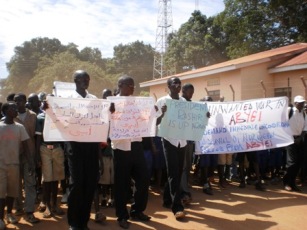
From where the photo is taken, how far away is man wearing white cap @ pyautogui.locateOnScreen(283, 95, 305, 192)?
7.30m

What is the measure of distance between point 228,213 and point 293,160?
100 inches

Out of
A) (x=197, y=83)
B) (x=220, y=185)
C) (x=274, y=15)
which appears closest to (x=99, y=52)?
(x=274, y=15)

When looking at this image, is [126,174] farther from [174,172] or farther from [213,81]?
[213,81]

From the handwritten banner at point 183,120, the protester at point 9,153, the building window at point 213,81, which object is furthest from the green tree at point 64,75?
the protester at point 9,153

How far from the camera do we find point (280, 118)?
22.6 feet

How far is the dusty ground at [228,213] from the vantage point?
5004 mm

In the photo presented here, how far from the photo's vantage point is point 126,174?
4887 millimetres

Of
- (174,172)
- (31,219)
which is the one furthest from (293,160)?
(31,219)

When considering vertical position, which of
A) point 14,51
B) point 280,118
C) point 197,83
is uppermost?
point 14,51

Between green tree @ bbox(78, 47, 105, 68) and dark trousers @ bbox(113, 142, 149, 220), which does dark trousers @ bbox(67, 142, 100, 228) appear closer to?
dark trousers @ bbox(113, 142, 149, 220)

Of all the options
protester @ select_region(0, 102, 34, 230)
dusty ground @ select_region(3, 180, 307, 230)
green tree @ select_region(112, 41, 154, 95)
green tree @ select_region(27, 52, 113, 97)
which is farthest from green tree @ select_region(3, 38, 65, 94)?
protester @ select_region(0, 102, 34, 230)

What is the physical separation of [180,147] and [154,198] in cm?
174

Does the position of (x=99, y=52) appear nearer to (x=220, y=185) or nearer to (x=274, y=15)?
(x=274, y=15)

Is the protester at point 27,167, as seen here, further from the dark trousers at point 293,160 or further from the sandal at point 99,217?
the dark trousers at point 293,160
